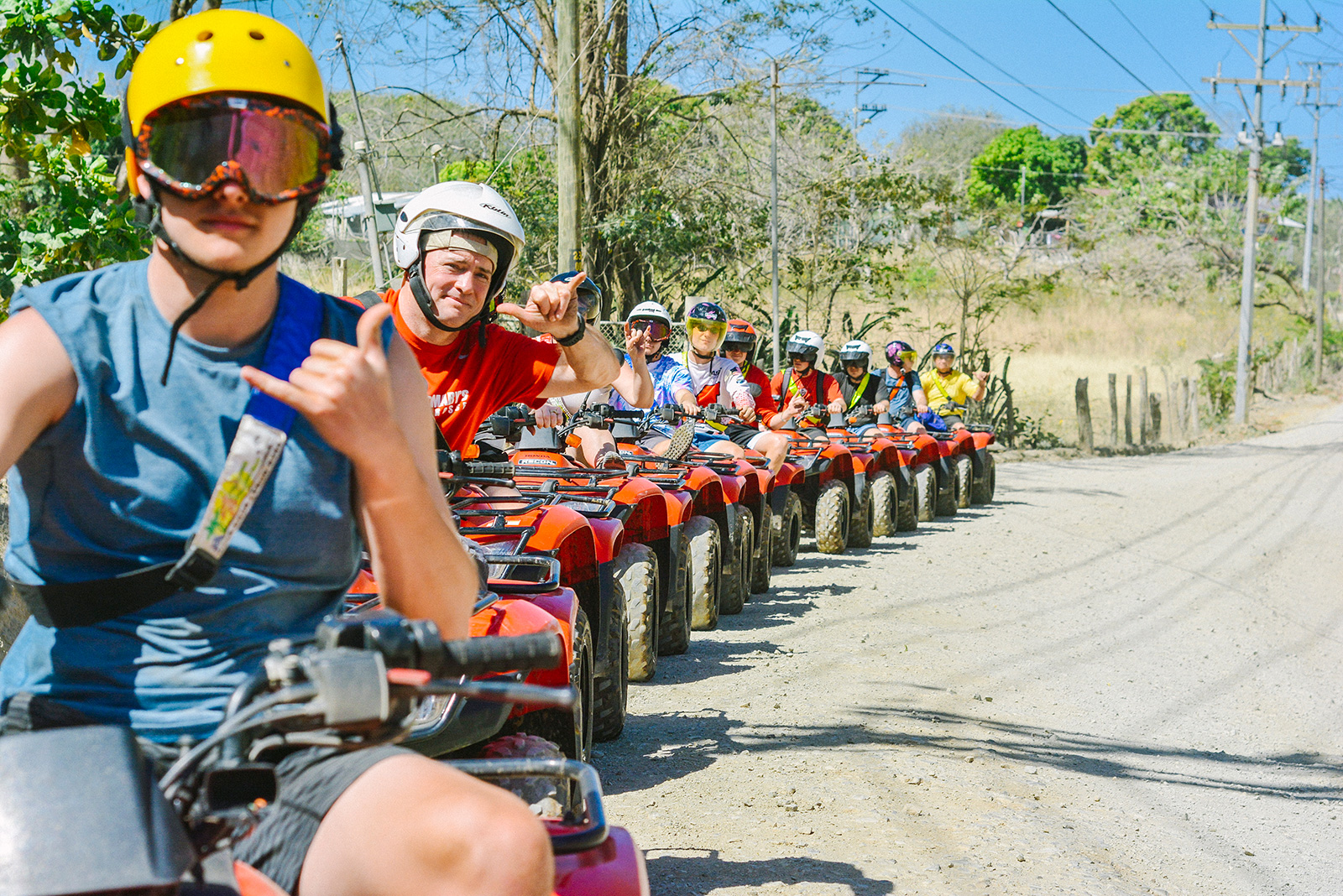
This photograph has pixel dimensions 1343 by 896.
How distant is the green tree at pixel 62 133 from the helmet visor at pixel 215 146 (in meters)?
3.80

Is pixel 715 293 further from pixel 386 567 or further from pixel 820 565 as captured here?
pixel 386 567

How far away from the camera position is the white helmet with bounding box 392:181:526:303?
4.32 meters

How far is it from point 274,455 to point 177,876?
0.67 metres

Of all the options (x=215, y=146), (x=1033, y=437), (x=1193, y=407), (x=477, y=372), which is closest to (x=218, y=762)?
(x=215, y=146)

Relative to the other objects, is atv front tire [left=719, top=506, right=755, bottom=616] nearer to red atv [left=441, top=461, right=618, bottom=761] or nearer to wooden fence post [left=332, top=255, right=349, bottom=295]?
red atv [left=441, top=461, right=618, bottom=761]

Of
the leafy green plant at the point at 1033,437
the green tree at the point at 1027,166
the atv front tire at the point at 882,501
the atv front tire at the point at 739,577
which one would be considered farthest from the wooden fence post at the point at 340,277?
the green tree at the point at 1027,166

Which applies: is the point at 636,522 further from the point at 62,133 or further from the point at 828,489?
the point at 828,489

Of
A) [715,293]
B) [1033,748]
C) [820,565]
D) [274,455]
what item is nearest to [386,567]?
[274,455]

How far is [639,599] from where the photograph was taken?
639 cm

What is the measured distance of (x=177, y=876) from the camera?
1.46 meters

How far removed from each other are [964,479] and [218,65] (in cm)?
1636

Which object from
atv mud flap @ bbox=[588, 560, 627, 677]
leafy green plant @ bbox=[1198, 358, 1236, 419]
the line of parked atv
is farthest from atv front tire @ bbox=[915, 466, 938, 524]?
leafy green plant @ bbox=[1198, 358, 1236, 419]

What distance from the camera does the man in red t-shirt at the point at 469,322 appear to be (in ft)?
14.1

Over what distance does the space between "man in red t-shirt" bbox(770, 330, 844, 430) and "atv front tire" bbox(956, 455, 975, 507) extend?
3235 millimetres
